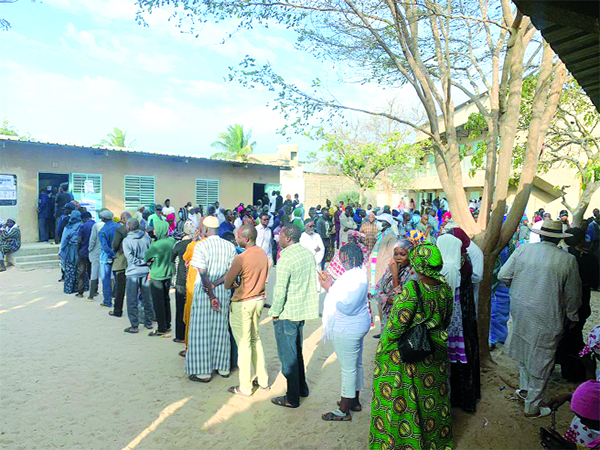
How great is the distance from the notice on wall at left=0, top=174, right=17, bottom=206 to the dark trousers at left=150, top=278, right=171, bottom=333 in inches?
374

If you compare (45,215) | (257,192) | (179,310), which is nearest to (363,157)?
A: (257,192)

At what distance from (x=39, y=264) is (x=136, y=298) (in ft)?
23.6

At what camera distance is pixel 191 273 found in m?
5.45

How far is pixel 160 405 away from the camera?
14.6 feet

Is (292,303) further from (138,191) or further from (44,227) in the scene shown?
(138,191)

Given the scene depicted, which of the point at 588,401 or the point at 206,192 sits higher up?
the point at 206,192

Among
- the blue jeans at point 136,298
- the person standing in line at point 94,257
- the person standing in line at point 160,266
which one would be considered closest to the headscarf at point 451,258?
the person standing in line at point 160,266

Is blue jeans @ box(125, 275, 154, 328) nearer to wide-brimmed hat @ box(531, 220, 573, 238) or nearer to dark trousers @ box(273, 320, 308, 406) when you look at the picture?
dark trousers @ box(273, 320, 308, 406)

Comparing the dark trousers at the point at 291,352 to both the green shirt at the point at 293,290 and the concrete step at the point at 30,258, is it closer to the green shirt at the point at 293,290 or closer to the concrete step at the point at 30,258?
the green shirt at the point at 293,290

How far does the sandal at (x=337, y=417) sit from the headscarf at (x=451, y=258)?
5.06ft

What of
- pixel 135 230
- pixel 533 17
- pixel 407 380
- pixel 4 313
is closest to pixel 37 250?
pixel 4 313

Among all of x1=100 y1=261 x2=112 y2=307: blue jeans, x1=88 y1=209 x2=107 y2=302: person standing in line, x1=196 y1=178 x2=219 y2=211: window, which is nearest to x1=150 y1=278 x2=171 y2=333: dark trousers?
x1=100 y1=261 x2=112 y2=307: blue jeans

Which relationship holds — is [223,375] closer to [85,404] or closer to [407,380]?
[85,404]

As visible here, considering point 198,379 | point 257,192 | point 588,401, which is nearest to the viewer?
point 588,401
